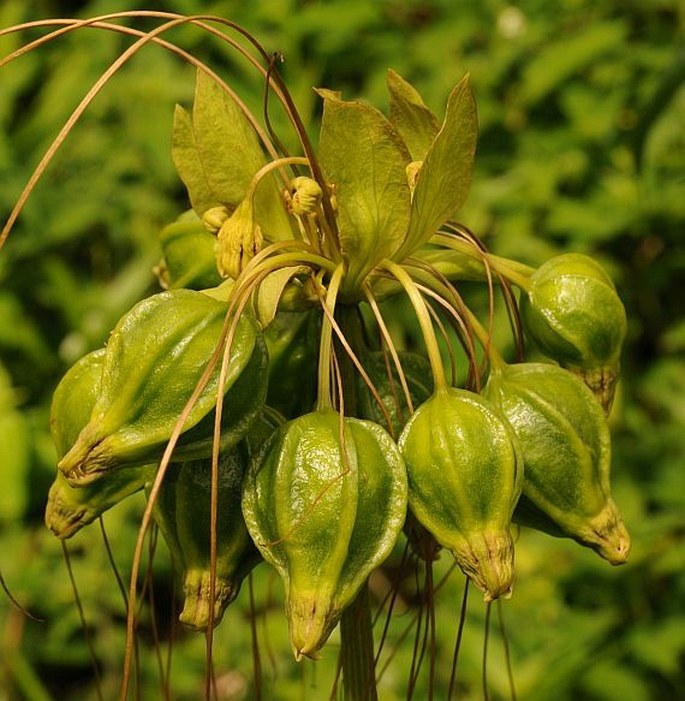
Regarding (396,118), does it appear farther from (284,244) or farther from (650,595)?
(650,595)

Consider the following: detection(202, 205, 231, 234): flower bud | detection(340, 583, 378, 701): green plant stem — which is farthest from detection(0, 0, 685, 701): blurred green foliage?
detection(202, 205, 231, 234): flower bud

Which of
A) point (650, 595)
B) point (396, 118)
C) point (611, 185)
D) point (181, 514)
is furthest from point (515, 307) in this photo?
point (611, 185)

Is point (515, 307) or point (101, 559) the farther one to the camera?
point (101, 559)

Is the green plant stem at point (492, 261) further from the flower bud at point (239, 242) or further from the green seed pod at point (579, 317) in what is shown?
the flower bud at point (239, 242)

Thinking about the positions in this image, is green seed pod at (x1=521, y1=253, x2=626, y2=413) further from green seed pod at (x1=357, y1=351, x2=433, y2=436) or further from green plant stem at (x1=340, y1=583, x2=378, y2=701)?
green plant stem at (x1=340, y1=583, x2=378, y2=701)

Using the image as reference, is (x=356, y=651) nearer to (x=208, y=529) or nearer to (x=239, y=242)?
(x=208, y=529)

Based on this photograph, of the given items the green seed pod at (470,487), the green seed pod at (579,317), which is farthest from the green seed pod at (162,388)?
the green seed pod at (579,317)
